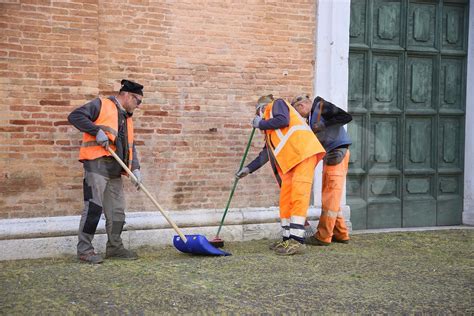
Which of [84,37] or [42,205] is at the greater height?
[84,37]

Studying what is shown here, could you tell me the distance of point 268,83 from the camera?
8.42m

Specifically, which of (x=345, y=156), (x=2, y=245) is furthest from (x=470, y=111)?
(x=2, y=245)

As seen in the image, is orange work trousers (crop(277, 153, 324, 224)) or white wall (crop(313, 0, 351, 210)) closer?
orange work trousers (crop(277, 153, 324, 224))

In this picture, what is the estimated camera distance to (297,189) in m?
7.39

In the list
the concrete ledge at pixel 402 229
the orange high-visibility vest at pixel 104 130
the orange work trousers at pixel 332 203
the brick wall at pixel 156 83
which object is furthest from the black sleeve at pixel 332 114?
the orange high-visibility vest at pixel 104 130

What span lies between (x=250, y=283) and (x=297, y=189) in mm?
1697

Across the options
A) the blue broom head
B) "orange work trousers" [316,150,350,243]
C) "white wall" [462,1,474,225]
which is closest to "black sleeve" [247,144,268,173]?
"orange work trousers" [316,150,350,243]

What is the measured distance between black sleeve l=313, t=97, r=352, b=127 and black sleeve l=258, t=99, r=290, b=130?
0.72 meters

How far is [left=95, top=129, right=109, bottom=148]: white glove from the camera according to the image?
670 cm

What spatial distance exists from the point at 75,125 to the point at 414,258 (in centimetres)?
377

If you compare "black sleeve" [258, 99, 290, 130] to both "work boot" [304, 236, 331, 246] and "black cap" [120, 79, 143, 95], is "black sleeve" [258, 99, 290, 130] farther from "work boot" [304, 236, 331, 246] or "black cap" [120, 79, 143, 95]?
"work boot" [304, 236, 331, 246]

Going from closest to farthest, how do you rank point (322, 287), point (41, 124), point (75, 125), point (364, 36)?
point (322, 287) → point (75, 125) → point (41, 124) → point (364, 36)

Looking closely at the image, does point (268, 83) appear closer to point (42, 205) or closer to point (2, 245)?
point (42, 205)

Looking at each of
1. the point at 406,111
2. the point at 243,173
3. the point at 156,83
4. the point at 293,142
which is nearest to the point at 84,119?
the point at 156,83
